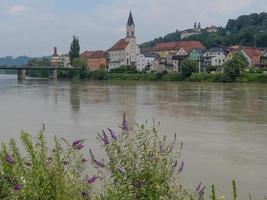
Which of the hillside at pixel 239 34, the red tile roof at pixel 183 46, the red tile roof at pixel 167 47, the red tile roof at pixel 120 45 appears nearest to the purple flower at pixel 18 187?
the red tile roof at pixel 183 46

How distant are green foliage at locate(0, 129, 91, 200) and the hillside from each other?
284 feet

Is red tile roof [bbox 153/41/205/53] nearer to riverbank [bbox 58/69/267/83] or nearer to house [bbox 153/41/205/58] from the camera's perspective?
house [bbox 153/41/205/58]

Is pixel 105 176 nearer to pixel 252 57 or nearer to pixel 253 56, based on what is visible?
pixel 252 57

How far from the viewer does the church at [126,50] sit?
95.4 metres

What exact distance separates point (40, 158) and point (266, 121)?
14950 millimetres

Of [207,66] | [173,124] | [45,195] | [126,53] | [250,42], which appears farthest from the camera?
[126,53]

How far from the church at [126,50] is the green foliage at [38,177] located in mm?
90837

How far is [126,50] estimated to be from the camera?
96188 millimetres

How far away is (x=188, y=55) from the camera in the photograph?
3078 inches

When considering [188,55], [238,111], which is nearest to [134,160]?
[238,111]

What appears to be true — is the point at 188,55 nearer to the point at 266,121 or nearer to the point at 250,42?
the point at 250,42

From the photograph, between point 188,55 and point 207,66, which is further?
point 188,55

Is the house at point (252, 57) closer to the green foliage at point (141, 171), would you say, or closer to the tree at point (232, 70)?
the tree at point (232, 70)

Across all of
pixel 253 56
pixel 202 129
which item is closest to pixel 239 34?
pixel 253 56
